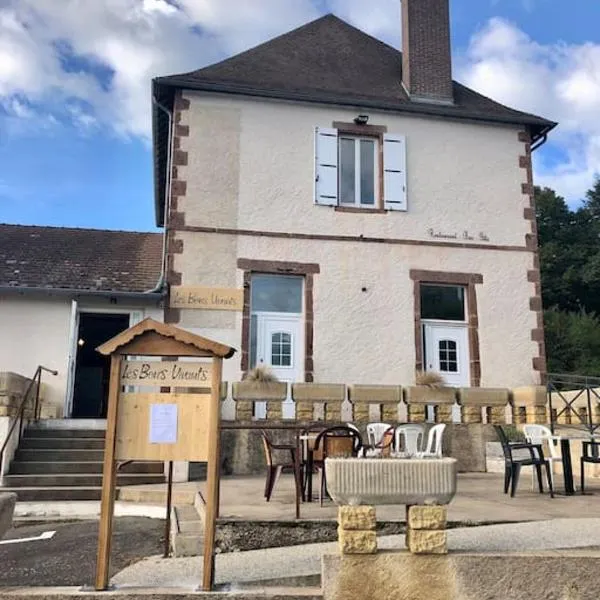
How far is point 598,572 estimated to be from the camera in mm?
3934

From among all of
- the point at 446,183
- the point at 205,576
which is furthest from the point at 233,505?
the point at 446,183

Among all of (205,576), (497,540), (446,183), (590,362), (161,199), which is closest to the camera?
(205,576)

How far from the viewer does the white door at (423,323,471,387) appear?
39.2 feet

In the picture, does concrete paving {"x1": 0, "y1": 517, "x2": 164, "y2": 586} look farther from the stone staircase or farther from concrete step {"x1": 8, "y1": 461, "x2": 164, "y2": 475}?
concrete step {"x1": 8, "y1": 461, "x2": 164, "y2": 475}

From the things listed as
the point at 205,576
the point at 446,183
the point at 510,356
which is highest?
the point at 446,183

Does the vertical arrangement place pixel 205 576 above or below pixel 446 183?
below

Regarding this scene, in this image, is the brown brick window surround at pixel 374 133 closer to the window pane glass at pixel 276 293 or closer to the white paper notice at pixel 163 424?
the window pane glass at pixel 276 293

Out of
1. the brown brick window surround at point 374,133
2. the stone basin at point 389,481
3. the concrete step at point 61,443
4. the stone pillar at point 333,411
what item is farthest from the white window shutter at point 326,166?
the stone basin at point 389,481

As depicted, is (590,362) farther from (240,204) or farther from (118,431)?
(118,431)

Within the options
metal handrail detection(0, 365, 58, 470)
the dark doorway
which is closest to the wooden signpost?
metal handrail detection(0, 365, 58, 470)

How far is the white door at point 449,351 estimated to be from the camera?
471 inches

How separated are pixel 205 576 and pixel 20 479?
5.50 m

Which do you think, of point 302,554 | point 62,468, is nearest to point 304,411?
point 62,468

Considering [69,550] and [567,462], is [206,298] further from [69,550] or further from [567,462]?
[567,462]
